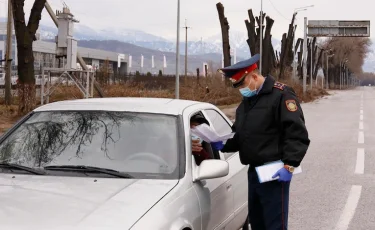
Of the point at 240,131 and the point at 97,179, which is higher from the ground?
the point at 240,131

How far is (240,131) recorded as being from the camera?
4.05 metres

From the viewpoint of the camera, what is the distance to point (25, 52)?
18.2 meters

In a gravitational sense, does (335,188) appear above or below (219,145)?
below

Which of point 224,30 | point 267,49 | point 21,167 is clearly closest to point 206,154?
point 21,167

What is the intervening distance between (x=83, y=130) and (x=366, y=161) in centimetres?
827

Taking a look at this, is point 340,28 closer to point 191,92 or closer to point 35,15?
point 191,92

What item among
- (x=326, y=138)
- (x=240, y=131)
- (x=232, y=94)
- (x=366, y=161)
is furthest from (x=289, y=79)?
(x=240, y=131)

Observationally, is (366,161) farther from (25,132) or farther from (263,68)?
(263,68)

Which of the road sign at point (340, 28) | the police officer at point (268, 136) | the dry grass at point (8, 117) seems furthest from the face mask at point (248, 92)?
the road sign at point (340, 28)

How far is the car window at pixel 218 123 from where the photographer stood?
4959mm

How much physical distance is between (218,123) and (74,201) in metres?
2.36

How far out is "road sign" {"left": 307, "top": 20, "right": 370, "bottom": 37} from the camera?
5747cm

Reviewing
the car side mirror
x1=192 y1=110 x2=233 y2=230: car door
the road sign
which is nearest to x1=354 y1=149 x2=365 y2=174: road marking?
x1=192 y1=110 x2=233 y2=230: car door

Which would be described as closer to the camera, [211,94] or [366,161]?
[366,161]
